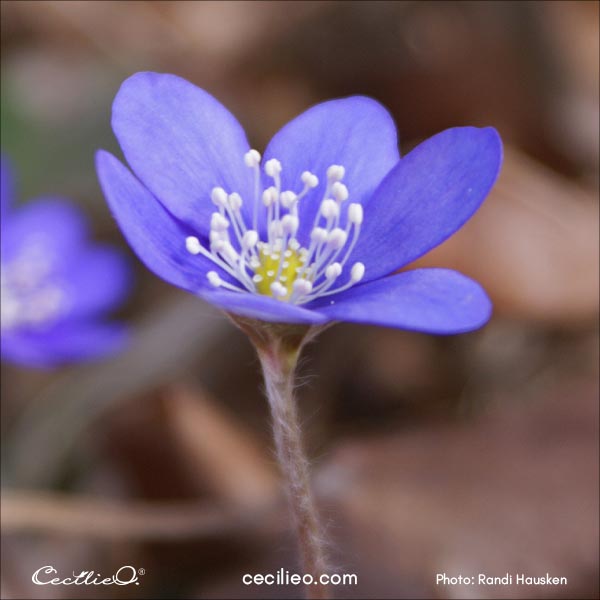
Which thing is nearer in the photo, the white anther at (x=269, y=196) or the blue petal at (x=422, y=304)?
the blue petal at (x=422, y=304)

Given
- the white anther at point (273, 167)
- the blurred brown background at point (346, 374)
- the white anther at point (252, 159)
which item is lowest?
the blurred brown background at point (346, 374)

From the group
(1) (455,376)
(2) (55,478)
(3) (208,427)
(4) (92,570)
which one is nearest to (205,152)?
(3) (208,427)

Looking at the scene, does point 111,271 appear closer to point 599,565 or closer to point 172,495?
point 172,495

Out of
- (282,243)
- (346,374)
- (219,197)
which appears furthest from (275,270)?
(346,374)

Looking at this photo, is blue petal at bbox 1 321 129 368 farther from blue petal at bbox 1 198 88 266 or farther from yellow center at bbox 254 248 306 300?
yellow center at bbox 254 248 306 300

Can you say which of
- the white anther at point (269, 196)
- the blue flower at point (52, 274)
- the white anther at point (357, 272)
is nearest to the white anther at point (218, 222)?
the white anther at point (269, 196)

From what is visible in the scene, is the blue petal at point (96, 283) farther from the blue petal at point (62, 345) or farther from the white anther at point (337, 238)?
the white anther at point (337, 238)
